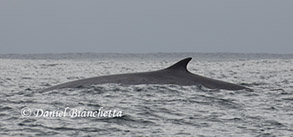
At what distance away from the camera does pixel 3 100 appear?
1527 centimetres

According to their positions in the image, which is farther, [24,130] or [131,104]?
Answer: [131,104]

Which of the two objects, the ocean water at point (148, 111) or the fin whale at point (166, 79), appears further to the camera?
the fin whale at point (166, 79)

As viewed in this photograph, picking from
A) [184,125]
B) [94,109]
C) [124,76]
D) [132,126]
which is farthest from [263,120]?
[124,76]

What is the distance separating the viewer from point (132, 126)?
1138cm

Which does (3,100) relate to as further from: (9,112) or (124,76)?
(124,76)

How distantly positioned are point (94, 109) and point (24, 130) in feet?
8.83

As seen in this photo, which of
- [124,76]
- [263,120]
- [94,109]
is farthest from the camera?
[124,76]

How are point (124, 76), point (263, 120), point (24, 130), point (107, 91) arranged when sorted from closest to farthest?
point (24, 130), point (263, 120), point (107, 91), point (124, 76)

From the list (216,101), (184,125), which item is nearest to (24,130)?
(184,125)

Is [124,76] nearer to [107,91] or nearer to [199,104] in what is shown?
[107,91]

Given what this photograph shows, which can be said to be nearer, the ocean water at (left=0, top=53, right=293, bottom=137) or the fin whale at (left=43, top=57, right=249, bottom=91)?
the ocean water at (left=0, top=53, right=293, bottom=137)

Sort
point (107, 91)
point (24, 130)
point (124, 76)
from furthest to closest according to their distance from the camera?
point (124, 76)
point (107, 91)
point (24, 130)

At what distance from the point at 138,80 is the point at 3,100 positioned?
424 centimetres

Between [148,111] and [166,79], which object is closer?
[148,111]
